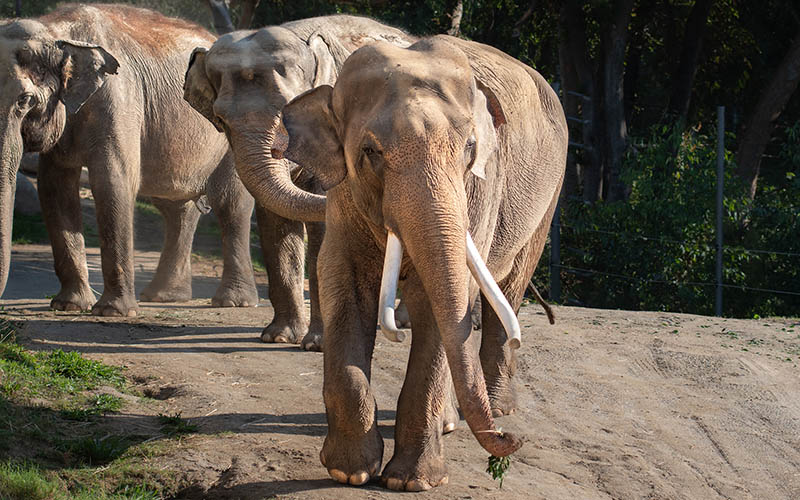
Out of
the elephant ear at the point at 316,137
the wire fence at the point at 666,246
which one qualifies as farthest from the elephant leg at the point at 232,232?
the elephant ear at the point at 316,137

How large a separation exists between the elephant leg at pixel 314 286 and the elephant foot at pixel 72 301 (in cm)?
230

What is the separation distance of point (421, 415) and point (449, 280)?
72cm

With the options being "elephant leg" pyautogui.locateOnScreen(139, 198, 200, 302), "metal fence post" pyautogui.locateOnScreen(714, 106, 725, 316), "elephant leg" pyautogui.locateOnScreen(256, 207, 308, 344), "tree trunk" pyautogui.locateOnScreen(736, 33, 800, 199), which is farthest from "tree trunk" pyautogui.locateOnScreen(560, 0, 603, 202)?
"elephant leg" pyautogui.locateOnScreen(256, 207, 308, 344)

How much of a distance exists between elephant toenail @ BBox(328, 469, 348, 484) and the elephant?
3356 mm

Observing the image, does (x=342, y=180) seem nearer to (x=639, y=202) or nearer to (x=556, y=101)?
(x=556, y=101)

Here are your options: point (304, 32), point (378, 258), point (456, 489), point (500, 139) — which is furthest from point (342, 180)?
point (304, 32)

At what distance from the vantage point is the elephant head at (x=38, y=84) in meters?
7.70

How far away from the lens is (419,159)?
397cm

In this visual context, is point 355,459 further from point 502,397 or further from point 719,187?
point 719,187

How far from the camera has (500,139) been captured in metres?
5.16

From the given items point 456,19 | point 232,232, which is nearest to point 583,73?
point 456,19

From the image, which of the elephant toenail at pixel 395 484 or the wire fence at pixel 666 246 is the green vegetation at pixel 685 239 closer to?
the wire fence at pixel 666 246

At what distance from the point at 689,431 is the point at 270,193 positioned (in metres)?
2.67

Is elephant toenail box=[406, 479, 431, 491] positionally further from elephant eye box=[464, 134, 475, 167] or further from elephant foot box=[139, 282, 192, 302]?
elephant foot box=[139, 282, 192, 302]
